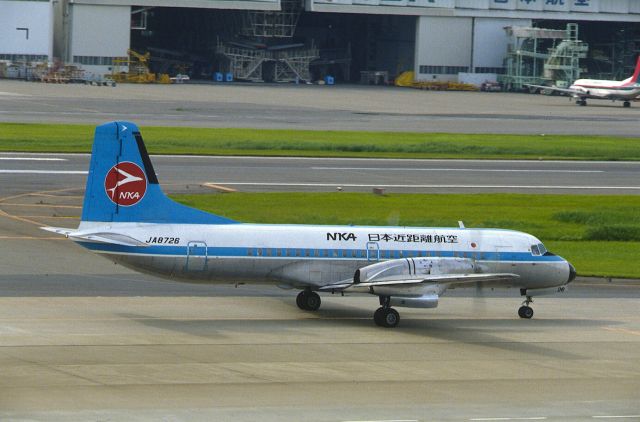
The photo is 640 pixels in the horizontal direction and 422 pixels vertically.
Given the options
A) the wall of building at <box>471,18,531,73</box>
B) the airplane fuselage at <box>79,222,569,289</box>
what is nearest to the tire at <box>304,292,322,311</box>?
the airplane fuselage at <box>79,222,569,289</box>

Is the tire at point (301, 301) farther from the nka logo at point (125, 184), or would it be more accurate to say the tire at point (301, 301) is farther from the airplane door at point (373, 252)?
the nka logo at point (125, 184)

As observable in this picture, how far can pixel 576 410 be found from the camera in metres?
24.6

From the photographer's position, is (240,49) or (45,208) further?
(240,49)

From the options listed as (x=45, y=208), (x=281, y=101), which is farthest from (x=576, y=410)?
(x=281, y=101)

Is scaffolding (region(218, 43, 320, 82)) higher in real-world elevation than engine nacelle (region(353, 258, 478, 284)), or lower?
higher

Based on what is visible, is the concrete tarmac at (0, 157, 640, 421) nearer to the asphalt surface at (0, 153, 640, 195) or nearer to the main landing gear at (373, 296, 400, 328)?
the main landing gear at (373, 296, 400, 328)

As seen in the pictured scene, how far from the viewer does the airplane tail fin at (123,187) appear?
32469 millimetres

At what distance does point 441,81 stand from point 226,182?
110191mm

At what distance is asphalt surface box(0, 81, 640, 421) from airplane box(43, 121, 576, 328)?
1296 mm

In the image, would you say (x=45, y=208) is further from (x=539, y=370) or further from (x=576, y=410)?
(x=576, y=410)

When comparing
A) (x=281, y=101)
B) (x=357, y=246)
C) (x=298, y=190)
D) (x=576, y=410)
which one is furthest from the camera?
(x=281, y=101)

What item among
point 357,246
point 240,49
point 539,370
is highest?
point 240,49

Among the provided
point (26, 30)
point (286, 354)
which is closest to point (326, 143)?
point (286, 354)

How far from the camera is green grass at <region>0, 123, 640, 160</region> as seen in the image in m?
80.3
